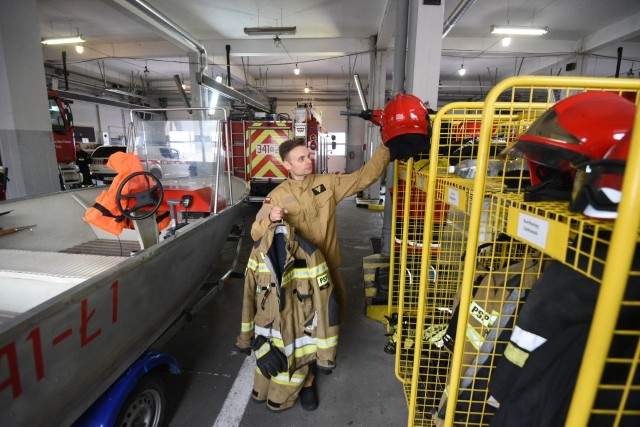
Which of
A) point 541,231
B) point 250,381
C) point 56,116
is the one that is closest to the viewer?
point 541,231

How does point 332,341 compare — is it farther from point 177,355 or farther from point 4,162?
point 4,162

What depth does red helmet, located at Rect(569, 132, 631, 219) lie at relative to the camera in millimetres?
580

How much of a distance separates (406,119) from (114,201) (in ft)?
7.21

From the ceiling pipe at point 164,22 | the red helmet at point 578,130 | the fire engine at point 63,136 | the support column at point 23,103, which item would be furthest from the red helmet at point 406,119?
the fire engine at point 63,136

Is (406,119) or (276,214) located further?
(276,214)

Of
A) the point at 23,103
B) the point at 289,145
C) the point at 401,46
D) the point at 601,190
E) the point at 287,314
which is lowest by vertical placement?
the point at 287,314

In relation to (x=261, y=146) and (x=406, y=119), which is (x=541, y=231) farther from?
(x=261, y=146)

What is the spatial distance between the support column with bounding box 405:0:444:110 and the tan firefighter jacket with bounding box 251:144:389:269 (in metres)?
1.83

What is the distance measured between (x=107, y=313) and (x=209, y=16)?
8.26 metres

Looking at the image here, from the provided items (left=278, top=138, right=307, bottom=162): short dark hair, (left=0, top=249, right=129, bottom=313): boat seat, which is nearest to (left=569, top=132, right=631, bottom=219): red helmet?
(left=278, top=138, right=307, bottom=162): short dark hair

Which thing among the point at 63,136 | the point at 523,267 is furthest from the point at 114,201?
the point at 63,136

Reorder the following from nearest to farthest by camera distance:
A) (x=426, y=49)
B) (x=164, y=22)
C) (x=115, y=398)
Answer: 1. (x=115, y=398)
2. (x=426, y=49)
3. (x=164, y=22)

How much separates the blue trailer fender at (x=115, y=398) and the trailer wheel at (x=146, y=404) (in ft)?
0.21

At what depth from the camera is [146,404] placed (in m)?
1.76
